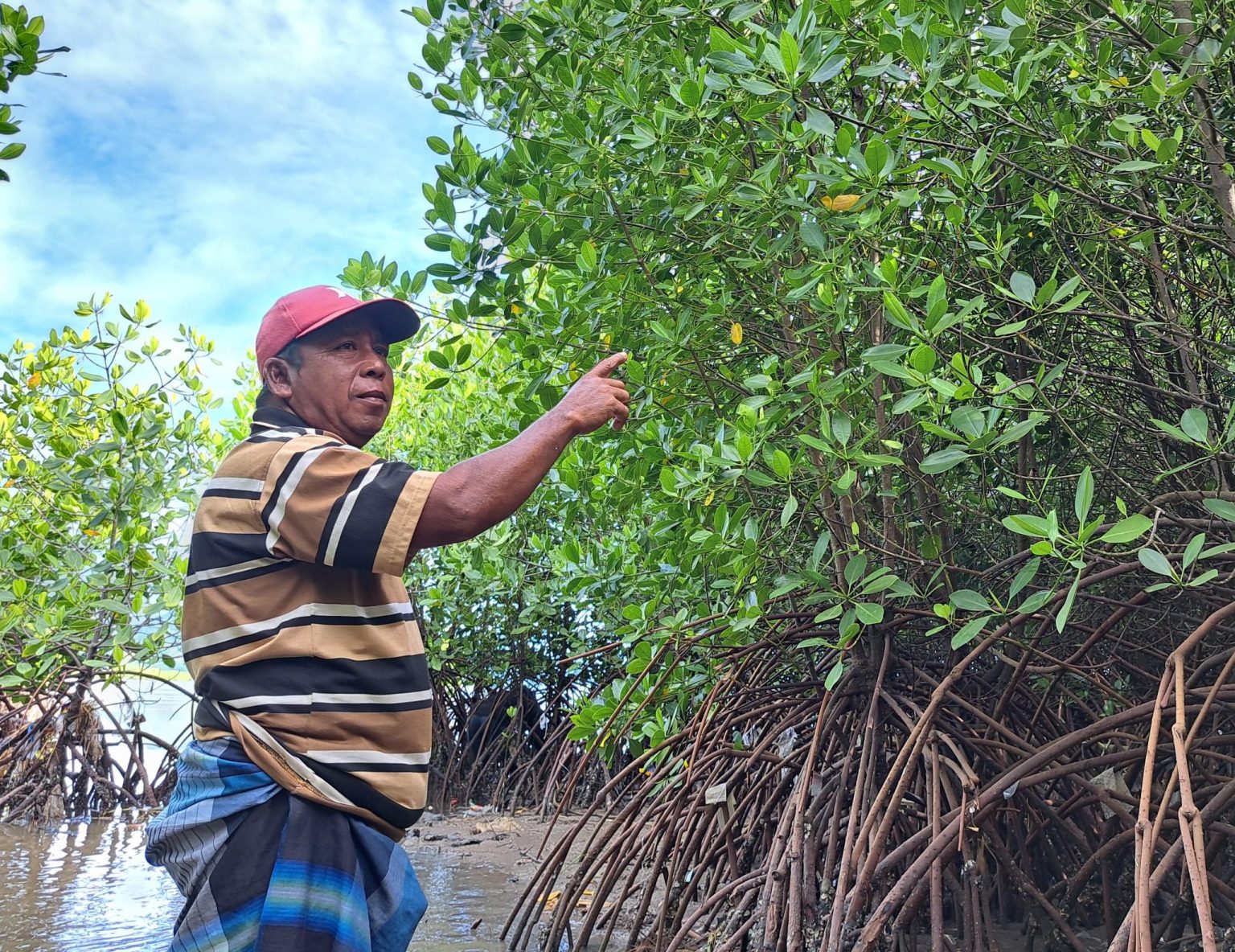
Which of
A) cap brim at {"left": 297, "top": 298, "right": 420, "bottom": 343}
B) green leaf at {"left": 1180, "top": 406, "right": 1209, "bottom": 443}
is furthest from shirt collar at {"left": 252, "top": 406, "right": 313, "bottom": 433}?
green leaf at {"left": 1180, "top": 406, "right": 1209, "bottom": 443}

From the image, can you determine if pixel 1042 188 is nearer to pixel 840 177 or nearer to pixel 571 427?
pixel 840 177

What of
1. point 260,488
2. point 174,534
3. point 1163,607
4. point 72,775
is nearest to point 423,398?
point 174,534

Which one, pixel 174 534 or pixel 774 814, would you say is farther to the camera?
pixel 174 534

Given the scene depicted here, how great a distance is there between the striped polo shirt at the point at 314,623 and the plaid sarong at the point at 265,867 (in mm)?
44

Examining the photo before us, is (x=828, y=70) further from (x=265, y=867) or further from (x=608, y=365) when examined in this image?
(x=265, y=867)

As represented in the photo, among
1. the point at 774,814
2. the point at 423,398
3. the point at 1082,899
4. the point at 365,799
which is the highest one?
the point at 423,398

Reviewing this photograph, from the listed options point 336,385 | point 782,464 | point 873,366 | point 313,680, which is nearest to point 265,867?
point 313,680

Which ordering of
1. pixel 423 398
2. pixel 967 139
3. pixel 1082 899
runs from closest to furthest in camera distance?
pixel 967 139 → pixel 1082 899 → pixel 423 398

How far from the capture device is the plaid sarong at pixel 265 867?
1.73 metres

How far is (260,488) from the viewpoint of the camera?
71.9 inches

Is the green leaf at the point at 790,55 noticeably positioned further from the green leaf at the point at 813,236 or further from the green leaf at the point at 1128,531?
the green leaf at the point at 1128,531

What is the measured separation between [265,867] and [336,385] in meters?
0.85

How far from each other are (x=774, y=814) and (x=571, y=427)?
2.08 m

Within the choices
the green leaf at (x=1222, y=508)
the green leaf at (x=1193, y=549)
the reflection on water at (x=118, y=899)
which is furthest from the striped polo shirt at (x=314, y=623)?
the reflection on water at (x=118, y=899)
